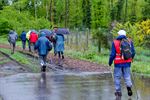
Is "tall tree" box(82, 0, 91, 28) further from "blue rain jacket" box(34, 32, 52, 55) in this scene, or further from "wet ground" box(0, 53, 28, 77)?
"blue rain jacket" box(34, 32, 52, 55)

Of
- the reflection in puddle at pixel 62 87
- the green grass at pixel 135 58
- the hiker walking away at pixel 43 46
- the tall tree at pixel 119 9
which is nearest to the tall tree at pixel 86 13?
the tall tree at pixel 119 9

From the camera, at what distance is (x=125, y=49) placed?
13.1 m

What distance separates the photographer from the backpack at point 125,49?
13078 millimetres

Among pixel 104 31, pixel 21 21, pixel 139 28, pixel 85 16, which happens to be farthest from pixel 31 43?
pixel 85 16

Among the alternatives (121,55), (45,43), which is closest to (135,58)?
(45,43)

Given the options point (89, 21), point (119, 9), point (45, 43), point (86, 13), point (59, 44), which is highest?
point (45, 43)

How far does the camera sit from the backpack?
13078 mm

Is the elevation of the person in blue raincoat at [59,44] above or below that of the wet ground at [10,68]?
above

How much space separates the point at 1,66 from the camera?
75.5 ft

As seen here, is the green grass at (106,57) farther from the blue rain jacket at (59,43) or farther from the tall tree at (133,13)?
the tall tree at (133,13)

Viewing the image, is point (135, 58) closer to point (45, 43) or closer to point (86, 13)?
point (45, 43)

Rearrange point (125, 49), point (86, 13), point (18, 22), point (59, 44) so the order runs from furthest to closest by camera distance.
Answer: point (86, 13)
point (18, 22)
point (59, 44)
point (125, 49)

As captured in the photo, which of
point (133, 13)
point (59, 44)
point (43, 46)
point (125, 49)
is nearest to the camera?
point (125, 49)

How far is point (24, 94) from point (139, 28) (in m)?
28.3
